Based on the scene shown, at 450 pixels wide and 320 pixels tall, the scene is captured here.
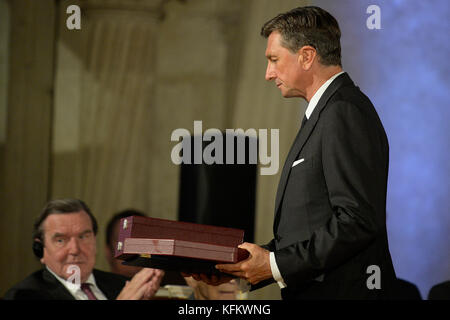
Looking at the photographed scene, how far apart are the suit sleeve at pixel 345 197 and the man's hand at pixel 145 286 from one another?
198cm

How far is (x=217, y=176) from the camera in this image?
682cm

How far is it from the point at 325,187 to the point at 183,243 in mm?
575

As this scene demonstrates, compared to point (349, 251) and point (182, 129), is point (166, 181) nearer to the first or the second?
point (182, 129)

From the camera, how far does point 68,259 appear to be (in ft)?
16.6

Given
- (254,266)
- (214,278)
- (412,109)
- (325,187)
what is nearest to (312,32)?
(325,187)

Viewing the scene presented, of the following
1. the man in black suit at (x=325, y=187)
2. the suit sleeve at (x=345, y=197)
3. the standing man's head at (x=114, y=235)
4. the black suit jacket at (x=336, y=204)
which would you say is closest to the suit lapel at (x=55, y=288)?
the standing man's head at (x=114, y=235)

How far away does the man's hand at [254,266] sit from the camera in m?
2.90

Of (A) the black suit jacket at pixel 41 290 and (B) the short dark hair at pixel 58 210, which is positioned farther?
(B) the short dark hair at pixel 58 210

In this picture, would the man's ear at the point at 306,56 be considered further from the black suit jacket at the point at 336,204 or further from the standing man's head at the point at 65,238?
the standing man's head at the point at 65,238

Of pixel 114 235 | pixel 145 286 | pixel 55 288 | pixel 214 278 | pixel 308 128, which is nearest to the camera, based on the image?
pixel 308 128

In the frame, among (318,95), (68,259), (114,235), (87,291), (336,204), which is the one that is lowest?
(87,291)

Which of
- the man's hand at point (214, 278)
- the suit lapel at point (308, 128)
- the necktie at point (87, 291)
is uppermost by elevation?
the suit lapel at point (308, 128)

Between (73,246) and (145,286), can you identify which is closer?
(145,286)

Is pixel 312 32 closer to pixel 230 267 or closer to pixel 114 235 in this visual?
pixel 230 267
